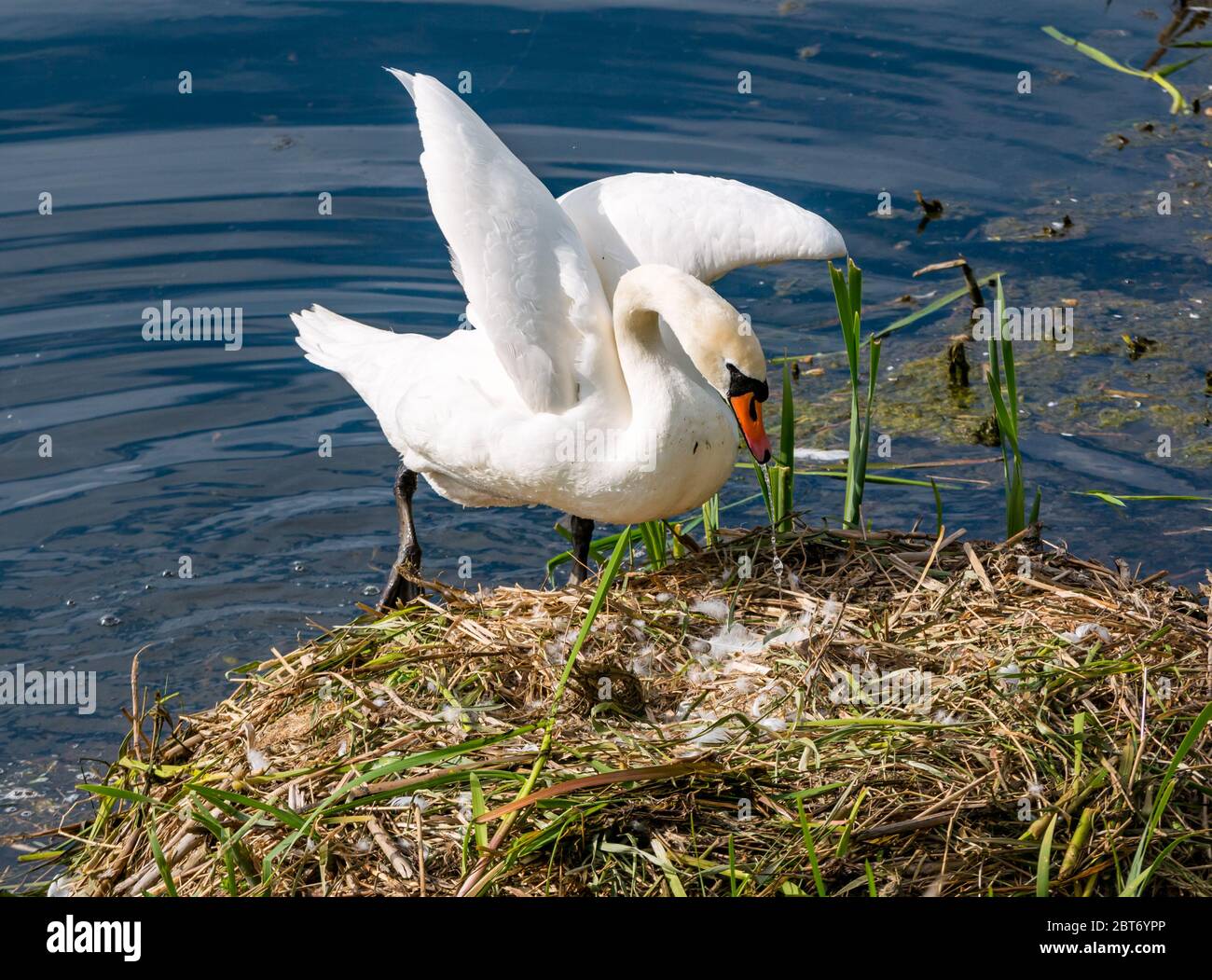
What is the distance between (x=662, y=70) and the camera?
37.3ft

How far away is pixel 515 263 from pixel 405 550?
1.57 metres

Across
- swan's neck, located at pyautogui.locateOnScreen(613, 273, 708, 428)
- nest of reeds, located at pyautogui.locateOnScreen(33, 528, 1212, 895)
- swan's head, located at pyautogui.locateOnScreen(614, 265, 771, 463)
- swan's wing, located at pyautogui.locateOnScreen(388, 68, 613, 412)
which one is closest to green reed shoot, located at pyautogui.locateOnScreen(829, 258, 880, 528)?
nest of reeds, located at pyautogui.locateOnScreen(33, 528, 1212, 895)

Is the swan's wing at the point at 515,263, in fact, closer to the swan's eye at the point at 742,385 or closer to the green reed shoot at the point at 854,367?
the swan's eye at the point at 742,385

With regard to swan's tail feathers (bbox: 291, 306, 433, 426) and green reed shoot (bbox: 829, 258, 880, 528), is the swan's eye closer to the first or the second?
green reed shoot (bbox: 829, 258, 880, 528)

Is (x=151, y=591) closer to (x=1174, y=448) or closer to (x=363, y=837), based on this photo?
(x=363, y=837)

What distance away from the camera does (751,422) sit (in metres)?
4.85

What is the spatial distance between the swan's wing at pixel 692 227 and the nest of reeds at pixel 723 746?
1060 millimetres

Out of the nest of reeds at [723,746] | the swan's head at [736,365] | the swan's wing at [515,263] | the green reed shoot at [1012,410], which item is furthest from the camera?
the green reed shoot at [1012,410]

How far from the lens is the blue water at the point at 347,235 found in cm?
684

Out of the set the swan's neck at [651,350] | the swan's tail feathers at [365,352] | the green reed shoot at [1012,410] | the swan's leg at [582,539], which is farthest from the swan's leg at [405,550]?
the green reed shoot at [1012,410]

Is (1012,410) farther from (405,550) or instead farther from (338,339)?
Result: (338,339)

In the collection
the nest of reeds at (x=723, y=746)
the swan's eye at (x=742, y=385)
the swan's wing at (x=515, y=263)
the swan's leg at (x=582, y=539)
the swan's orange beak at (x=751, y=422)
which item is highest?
the swan's wing at (x=515, y=263)

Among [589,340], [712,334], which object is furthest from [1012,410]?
[589,340]

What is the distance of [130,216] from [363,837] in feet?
23.5
